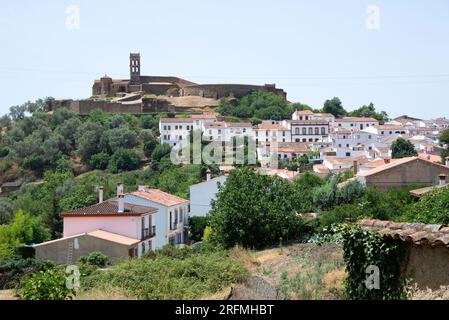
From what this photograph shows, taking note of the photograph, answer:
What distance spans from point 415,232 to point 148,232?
54.4 ft

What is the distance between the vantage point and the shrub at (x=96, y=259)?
17.7m

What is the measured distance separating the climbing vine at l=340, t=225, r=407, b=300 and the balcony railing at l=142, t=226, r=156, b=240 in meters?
15.2

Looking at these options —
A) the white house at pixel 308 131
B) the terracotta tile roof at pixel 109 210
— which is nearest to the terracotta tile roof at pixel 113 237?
the terracotta tile roof at pixel 109 210

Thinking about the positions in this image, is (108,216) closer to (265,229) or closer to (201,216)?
(265,229)

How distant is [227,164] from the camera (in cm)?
5275

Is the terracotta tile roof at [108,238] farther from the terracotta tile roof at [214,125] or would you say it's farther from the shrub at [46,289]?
the terracotta tile roof at [214,125]

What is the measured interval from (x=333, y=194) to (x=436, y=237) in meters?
15.7

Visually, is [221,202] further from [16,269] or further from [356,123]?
[356,123]

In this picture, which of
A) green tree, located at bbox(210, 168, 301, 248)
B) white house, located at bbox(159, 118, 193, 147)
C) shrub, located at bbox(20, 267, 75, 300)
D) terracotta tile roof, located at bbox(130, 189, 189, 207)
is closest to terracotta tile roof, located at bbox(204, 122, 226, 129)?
white house, located at bbox(159, 118, 193, 147)

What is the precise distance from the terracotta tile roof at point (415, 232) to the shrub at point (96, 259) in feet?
36.8

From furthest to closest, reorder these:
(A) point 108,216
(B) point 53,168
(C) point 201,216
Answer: (B) point 53,168, (C) point 201,216, (A) point 108,216

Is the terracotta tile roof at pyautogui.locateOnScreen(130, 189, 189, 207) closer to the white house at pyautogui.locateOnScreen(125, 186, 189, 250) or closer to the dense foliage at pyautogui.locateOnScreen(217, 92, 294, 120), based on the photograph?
the white house at pyautogui.locateOnScreen(125, 186, 189, 250)

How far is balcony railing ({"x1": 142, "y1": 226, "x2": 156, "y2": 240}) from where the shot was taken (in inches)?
876

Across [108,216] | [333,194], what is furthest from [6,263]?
[333,194]
